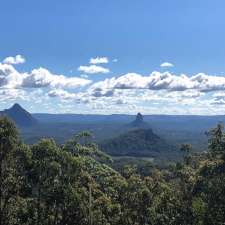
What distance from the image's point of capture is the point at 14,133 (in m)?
62.8

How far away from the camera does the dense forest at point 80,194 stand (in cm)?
6338

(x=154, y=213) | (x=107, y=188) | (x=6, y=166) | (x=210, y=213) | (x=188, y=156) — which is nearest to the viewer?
(x=210, y=213)

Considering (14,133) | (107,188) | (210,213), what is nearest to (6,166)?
(14,133)

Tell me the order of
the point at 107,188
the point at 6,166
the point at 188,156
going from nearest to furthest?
the point at 6,166 → the point at 107,188 → the point at 188,156

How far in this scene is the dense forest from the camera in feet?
208

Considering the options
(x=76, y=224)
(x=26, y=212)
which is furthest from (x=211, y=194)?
(x=26, y=212)

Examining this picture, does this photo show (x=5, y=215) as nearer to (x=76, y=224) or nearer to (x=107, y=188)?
(x=76, y=224)

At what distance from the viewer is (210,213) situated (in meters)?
60.5

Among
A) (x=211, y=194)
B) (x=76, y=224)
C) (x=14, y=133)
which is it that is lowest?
(x=76, y=224)

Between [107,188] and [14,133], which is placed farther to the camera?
[107,188]

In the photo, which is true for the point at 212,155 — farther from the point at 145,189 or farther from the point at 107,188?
the point at 107,188

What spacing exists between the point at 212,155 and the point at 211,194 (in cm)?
1132

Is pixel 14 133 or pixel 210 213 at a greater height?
pixel 14 133

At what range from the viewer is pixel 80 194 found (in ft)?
215
